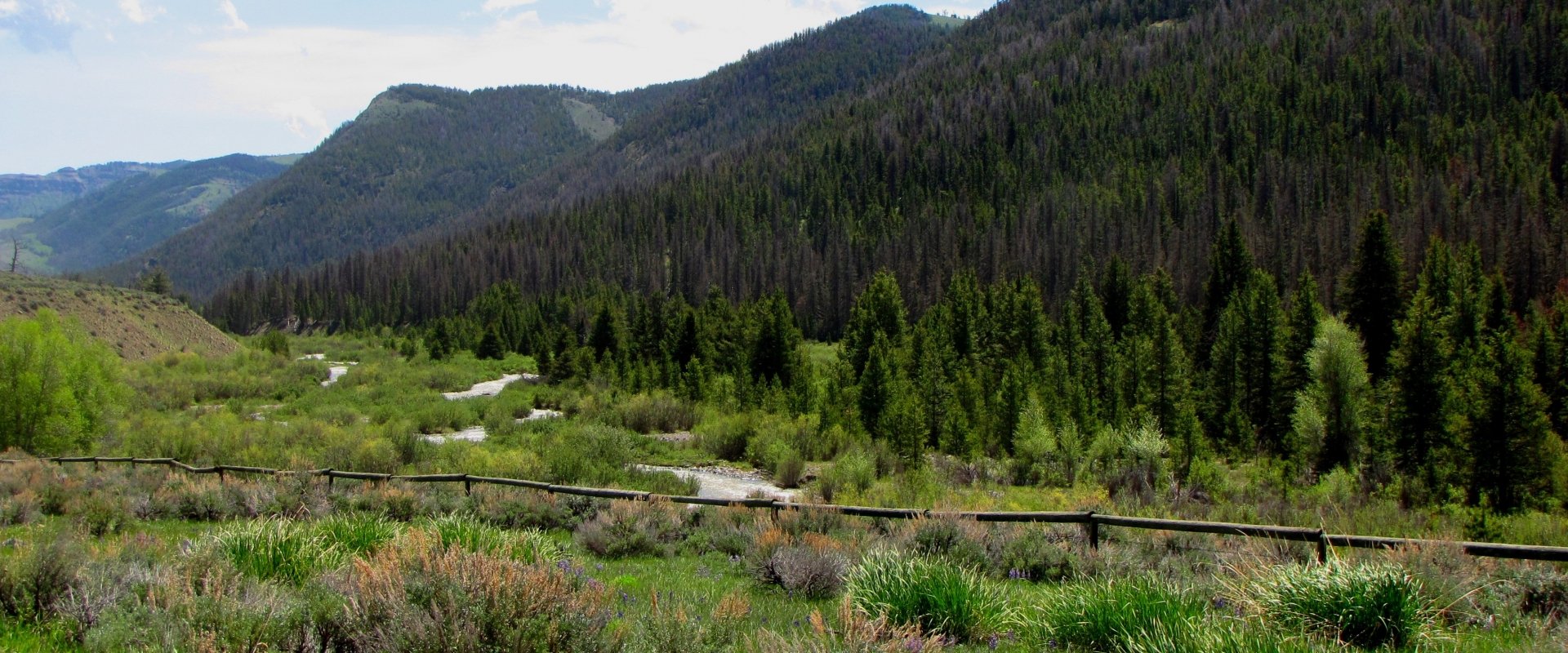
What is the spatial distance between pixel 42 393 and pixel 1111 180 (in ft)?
402

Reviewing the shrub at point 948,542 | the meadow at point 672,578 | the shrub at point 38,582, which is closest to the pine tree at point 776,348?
the meadow at point 672,578

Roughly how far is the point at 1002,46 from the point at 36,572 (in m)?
208

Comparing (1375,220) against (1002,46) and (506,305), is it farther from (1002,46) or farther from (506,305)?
(1002,46)

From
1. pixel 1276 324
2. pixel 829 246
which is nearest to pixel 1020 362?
pixel 1276 324

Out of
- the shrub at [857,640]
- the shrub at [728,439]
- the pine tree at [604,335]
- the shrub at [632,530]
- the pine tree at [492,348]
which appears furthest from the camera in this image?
the pine tree at [492,348]

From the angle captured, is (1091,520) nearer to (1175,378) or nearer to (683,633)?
(683,633)

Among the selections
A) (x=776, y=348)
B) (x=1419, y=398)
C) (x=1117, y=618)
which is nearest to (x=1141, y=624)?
(x=1117, y=618)

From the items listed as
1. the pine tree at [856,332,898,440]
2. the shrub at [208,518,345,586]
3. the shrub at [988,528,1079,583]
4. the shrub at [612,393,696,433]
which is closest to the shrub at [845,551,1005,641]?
the shrub at [988,528,1079,583]

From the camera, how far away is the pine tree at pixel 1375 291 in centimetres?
4384

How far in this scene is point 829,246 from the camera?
124m

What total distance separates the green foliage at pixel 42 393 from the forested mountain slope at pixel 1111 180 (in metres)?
76.9

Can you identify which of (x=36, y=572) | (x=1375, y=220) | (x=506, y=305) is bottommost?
(x=506, y=305)

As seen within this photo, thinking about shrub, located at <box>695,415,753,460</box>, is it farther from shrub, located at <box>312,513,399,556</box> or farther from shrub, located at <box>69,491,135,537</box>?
shrub, located at <box>312,513,399,556</box>

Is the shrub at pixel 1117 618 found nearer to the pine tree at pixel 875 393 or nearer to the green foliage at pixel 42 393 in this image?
the pine tree at pixel 875 393
